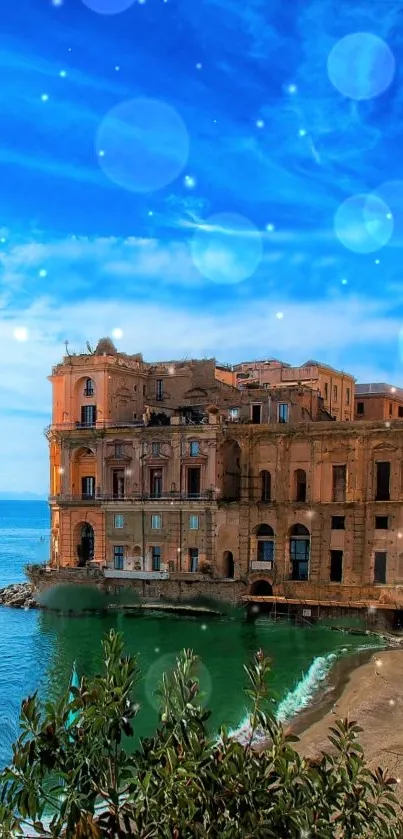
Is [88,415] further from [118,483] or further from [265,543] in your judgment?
[265,543]

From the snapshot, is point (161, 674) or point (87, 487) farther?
point (87, 487)

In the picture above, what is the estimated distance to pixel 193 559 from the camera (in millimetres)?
63125

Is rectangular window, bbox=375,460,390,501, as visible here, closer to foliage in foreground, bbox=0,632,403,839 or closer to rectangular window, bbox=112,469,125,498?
rectangular window, bbox=112,469,125,498

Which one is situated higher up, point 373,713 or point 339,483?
point 339,483

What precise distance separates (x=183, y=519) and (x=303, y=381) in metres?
17.6

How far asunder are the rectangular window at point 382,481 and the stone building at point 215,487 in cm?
10

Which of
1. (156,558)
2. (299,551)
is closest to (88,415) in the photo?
(156,558)

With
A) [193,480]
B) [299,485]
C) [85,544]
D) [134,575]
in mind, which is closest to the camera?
[299,485]

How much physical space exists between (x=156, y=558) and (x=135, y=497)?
510cm

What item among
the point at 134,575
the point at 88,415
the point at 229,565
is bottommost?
the point at 134,575

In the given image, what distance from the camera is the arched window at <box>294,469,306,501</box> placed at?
201 feet

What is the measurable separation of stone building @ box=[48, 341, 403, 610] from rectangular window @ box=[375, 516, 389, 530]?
74mm

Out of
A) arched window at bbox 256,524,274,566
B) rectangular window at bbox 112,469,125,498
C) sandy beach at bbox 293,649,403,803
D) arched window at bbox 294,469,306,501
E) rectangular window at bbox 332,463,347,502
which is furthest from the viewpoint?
rectangular window at bbox 112,469,125,498

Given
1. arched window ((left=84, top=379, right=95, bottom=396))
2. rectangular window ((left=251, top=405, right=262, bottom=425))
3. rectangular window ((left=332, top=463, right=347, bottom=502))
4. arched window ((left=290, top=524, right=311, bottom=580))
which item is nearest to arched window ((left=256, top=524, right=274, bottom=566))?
arched window ((left=290, top=524, right=311, bottom=580))
